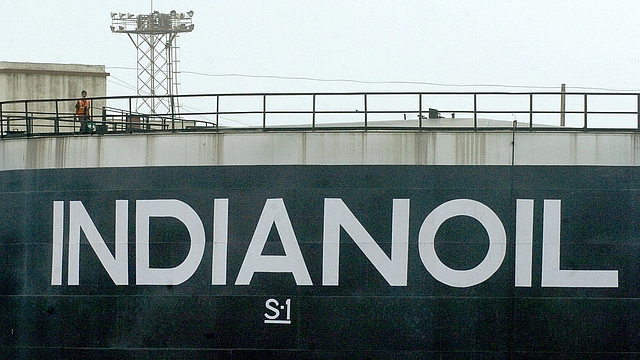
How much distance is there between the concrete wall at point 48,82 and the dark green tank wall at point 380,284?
15.9 m

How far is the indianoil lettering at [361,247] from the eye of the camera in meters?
19.1

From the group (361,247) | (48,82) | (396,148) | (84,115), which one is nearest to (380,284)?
(361,247)

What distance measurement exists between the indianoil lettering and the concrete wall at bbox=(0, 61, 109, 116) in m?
15.8

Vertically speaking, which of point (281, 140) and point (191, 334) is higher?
point (281, 140)

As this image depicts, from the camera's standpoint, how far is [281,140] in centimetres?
1970

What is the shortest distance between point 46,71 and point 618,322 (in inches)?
913

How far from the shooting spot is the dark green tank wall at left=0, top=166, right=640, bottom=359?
1912 cm

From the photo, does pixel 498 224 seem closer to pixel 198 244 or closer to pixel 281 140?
pixel 281 140

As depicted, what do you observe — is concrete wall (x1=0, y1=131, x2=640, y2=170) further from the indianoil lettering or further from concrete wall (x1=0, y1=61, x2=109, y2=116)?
→ concrete wall (x1=0, y1=61, x2=109, y2=116)

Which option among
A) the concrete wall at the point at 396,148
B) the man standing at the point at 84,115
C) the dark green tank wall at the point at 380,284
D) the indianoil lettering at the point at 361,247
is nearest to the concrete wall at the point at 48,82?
the man standing at the point at 84,115

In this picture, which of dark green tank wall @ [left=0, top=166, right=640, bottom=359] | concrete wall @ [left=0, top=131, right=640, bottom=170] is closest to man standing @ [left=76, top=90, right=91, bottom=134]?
concrete wall @ [left=0, top=131, right=640, bottom=170]

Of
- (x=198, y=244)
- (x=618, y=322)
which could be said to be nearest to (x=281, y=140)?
(x=198, y=244)

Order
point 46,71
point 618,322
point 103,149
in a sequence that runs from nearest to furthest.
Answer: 1. point 618,322
2. point 103,149
3. point 46,71

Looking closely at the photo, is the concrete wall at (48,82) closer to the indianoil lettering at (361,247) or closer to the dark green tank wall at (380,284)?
the indianoil lettering at (361,247)
